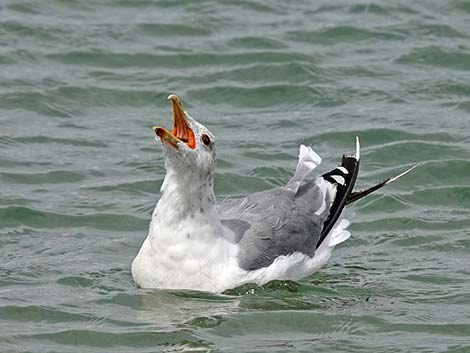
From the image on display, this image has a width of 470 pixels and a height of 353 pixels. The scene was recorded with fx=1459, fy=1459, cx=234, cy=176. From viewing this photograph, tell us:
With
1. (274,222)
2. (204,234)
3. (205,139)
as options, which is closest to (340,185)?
(274,222)

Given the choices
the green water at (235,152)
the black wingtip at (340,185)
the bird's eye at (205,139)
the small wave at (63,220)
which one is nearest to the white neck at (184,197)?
the bird's eye at (205,139)

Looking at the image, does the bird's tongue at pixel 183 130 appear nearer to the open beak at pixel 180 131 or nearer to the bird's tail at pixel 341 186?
the open beak at pixel 180 131

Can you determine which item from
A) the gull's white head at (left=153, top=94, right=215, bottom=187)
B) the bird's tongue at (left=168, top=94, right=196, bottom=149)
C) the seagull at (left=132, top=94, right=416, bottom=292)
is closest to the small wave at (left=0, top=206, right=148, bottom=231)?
the seagull at (left=132, top=94, right=416, bottom=292)

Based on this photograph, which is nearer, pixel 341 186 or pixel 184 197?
pixel 184 197

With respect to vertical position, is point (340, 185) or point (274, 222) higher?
point (340, 185)

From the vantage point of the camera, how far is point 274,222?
1017 centimetres

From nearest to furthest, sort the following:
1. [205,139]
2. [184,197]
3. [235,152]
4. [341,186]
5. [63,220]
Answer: [205,139] → [184,197] → [341,186] → [63,220] → [235,152]

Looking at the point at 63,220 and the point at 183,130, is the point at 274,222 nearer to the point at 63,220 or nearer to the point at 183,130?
the point at 183,130

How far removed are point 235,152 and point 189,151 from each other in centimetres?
366

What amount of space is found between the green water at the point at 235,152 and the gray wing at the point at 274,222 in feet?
0.83

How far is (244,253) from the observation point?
9.84 m

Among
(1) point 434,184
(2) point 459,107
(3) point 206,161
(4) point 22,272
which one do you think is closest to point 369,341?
(3) point 206,161

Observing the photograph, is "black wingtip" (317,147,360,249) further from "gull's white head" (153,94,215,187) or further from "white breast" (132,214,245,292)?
"gull's white head" (153,94,215,187)

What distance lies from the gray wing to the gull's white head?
1.76 feet
